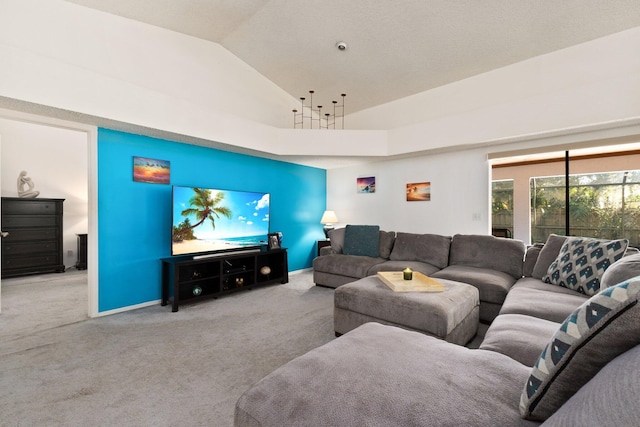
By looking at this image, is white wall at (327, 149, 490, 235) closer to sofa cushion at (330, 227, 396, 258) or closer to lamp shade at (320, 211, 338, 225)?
lamp shade at (320, 211, 338, 225)

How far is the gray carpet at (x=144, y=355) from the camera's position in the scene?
167 centimetres

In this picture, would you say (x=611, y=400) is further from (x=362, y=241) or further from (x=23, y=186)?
(x=23, y=186)

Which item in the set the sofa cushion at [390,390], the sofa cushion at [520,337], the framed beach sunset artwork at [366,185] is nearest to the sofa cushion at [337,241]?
the framed beach sunset artwork at [366,185]

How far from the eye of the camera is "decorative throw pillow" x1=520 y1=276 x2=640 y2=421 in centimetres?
65

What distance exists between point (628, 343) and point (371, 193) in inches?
195

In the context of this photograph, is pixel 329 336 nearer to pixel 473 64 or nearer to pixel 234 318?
pixel 234 318

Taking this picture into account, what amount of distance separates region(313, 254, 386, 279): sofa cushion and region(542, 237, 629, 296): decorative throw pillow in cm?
194

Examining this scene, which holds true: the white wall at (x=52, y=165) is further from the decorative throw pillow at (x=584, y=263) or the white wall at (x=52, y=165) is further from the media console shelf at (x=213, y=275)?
the decorative throw pillow at (x=584, y=263)

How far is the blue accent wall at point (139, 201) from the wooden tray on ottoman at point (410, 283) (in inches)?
110

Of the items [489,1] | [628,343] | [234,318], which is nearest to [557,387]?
[628,343]

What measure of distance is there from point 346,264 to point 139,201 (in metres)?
2.75

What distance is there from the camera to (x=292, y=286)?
442 centimetres

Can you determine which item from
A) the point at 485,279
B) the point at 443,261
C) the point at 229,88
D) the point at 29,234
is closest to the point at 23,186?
the point at 29,234

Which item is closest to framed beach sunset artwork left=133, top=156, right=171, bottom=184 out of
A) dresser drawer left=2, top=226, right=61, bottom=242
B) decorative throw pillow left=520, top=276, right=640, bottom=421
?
dresser drawer left=2, top=226, right=61, bottom=242
